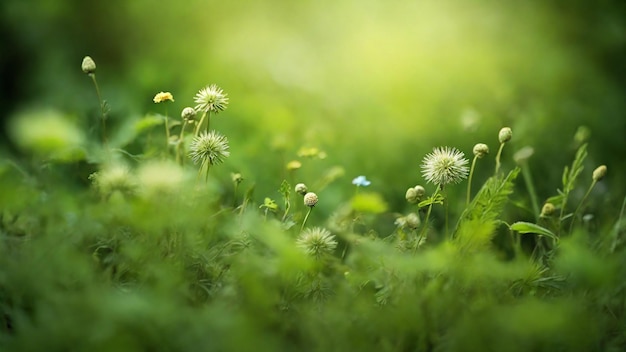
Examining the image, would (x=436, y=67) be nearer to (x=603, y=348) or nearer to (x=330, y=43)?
(x=330, y=43)

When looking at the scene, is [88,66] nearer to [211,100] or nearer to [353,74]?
[211,100]

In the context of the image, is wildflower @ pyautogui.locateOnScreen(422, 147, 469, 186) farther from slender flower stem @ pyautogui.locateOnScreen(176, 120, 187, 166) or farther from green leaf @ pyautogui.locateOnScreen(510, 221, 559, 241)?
slender flower stem @ pyautogui.locateOnScreen(176, 120, 187, 166)

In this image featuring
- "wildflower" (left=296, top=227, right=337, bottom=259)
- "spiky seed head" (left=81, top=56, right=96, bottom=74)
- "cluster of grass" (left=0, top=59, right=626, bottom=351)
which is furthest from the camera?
"spiky seed head" (left=81, top=56, right=96, bottom=74)

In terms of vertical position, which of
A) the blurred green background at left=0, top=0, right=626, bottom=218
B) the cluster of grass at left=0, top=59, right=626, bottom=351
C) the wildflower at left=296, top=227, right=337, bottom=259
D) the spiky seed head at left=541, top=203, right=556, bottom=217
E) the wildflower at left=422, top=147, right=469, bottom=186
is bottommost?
the cluster of grass at left=0, top=59, right=626, bottom=351

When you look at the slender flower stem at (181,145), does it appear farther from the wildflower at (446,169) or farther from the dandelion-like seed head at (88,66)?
the wildflower at (446,169)

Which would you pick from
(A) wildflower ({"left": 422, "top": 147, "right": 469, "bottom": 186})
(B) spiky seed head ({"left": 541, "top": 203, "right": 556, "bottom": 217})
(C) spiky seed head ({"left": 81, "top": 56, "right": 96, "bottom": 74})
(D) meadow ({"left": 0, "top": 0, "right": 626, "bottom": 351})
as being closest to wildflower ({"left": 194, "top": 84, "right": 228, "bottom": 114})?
(D) meadow ({"left": 0, "top": 0, "right": 626, "bottom": 351})

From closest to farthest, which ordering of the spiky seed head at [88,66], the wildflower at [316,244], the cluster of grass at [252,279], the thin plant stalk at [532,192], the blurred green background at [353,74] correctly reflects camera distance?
the cluster of grass at [252,279]
the wildflower at [316,244]
the spiky seed head at [88,66]
the thin plant stalk at [532,192]
the blurred green background at [353,74]

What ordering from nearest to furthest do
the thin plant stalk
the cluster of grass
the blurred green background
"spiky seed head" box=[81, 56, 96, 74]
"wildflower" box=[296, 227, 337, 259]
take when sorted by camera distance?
1. the cluster of grass
2. "wildflower" box=[296, 227, 337, 259]
3. "spiky seed head" box=[81, 56, 96, 74]
4. the thin plant stalk
5. the blurred green background

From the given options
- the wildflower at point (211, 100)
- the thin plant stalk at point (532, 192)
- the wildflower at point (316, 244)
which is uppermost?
the thin plant stalk at point (532, 192)

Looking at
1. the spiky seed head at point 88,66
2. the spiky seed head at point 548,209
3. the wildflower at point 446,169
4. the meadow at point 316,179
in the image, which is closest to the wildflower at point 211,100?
the meadow at point 316,179
